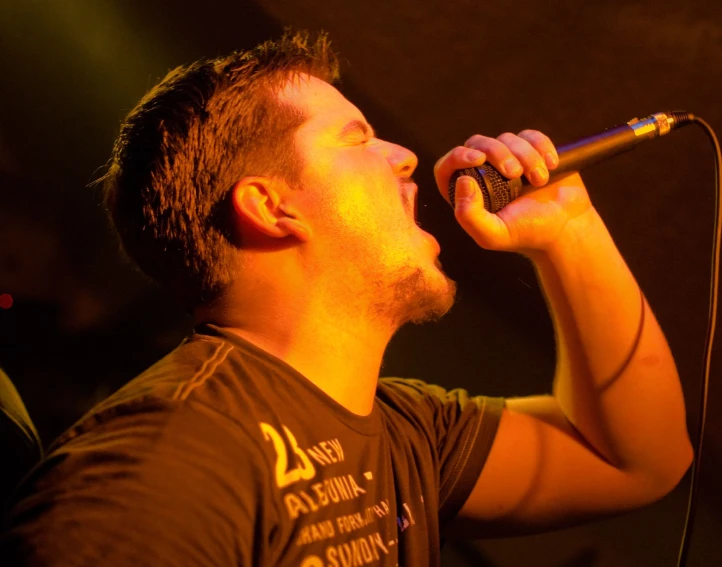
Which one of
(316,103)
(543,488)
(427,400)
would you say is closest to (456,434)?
(427,400)

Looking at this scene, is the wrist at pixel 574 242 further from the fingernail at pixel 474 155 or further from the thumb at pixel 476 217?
the fingernail at pixel 474 155

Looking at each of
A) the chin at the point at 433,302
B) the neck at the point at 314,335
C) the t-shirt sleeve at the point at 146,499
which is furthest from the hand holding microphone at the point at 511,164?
the t-shirt sleeve at the point at 146,499

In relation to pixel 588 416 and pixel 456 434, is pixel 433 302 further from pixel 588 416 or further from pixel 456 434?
pixel 588 416

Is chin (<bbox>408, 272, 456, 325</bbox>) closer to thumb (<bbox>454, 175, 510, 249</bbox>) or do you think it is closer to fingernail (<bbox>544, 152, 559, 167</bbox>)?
thumb (<bbox>454, 175, 510, 249</bbox>)

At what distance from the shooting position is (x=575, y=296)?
1.14 metres

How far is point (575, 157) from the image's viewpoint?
0.99 meters

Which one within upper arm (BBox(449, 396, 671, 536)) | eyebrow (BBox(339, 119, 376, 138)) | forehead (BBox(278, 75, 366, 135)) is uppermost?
forehead (BBox(278, 75, 366, 135))

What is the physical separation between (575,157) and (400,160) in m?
0.31

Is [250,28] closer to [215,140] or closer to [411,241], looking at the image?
[215,140]

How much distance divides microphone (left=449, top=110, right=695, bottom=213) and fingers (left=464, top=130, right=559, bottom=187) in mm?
14

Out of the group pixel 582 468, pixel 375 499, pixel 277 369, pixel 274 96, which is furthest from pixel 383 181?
pixel 582 468

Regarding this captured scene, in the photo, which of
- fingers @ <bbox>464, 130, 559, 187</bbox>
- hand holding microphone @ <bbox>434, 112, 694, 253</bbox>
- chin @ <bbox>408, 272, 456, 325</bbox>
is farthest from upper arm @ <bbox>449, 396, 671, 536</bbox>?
fingers @ <bbox>464, 130, 559, 187</bbox>

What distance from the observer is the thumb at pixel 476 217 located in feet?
3.24

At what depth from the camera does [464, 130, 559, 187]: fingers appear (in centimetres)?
96
